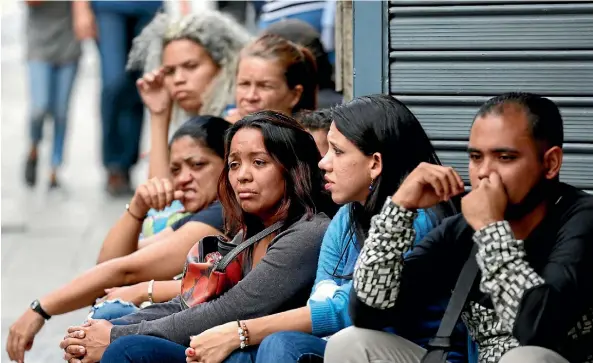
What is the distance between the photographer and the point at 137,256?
206 inches

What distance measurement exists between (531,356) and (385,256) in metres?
0.56

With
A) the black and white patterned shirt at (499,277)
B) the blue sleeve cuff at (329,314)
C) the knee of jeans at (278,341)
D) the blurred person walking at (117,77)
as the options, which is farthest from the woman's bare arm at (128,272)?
the blurred person walking at (117,77)

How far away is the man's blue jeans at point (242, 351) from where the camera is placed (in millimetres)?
3885

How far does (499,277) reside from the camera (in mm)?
3510

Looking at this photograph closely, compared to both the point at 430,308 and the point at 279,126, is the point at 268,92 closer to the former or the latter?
the point at 279,126

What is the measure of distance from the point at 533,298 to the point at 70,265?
17.3ft

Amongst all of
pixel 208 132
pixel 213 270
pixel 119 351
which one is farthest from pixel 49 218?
pixel 119 351

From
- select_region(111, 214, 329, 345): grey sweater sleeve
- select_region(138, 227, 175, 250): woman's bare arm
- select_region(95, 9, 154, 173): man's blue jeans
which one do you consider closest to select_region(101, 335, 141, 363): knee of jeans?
select_region(111, 214, 329, 345): grey sweater sleeve

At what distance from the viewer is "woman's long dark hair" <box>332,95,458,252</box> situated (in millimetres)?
4141

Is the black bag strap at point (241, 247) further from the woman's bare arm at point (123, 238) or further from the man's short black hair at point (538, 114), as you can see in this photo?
the woman's bare arm at point (123, 238)

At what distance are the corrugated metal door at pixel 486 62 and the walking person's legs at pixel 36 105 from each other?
585 centimetres

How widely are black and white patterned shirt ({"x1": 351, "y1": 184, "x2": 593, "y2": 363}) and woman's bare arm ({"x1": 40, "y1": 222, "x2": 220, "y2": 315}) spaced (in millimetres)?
1478

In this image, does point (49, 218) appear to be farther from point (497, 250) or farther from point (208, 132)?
point (497, 250)

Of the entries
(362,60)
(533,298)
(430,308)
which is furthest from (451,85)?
(533,298)
